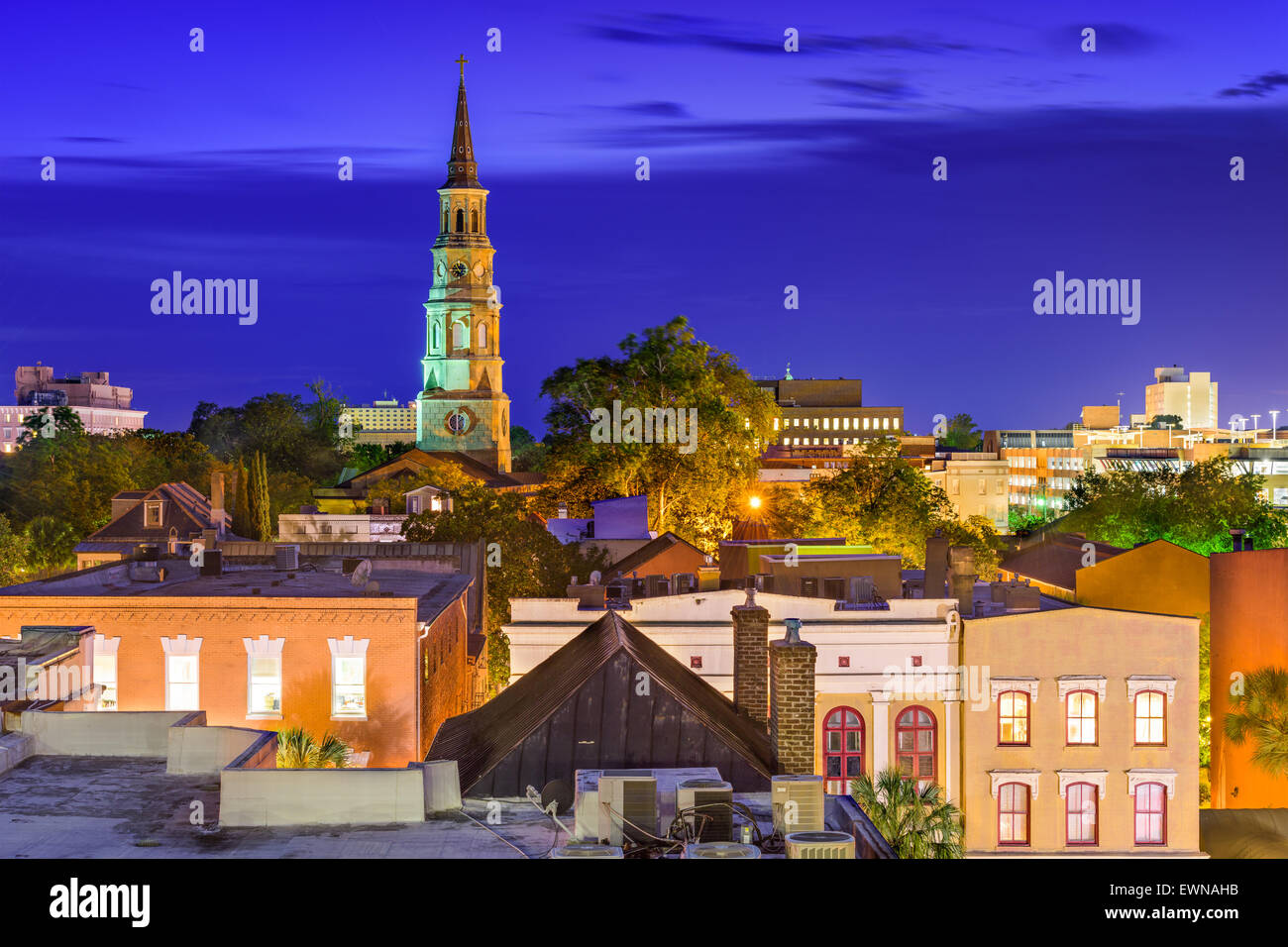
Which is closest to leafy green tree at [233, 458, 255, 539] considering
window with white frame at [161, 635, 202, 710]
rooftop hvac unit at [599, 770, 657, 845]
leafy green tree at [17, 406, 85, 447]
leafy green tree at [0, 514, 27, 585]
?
leafy green tree at [0, 514, 27, 585]

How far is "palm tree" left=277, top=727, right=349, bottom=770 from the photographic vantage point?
832 inches

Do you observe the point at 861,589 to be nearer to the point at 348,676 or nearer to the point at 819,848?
the point at 348,676

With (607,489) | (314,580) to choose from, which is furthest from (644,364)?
(314,580)

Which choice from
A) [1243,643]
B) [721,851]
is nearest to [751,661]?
[721,851]

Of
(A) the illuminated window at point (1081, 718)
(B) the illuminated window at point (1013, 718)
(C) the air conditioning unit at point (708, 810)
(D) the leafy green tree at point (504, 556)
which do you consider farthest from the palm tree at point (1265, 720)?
(C) the air conditioning unit at point (708, 810)

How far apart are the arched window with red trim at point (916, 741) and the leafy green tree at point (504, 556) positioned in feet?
60.0

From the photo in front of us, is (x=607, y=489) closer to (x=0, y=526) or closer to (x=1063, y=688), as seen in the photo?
(x=0, y=526)

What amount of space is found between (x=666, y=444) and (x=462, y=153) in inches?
2902

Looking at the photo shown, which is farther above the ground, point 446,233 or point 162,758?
point 446,233

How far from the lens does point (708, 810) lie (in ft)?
47.0

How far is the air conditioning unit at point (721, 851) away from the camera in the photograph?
493 inches

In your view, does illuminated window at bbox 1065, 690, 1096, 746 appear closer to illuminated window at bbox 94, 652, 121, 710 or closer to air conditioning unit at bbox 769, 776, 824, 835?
air conditioning unit at bbox 769, 776, 824, 835
